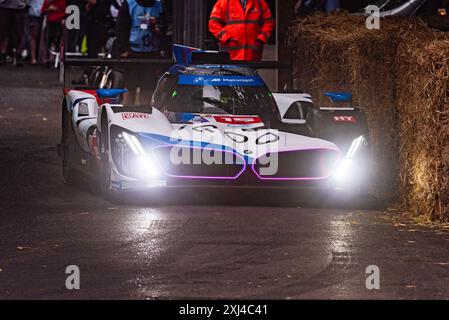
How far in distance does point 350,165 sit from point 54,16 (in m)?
20.1

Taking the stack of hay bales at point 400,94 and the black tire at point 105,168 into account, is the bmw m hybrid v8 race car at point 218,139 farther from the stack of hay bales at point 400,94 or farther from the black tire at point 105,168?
the stack of hay bales at point 400,94

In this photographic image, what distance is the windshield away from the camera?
43.5 feet

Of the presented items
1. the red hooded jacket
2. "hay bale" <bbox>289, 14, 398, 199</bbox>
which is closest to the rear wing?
"hay bale" <bbox>289, 14, 398, 199</bbox>

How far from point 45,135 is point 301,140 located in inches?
270

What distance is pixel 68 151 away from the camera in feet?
47.1

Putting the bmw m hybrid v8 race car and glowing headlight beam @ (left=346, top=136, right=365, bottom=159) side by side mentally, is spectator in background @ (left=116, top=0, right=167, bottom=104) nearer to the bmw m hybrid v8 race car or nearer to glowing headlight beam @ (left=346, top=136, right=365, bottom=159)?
the bmw m hybrid v8 race car

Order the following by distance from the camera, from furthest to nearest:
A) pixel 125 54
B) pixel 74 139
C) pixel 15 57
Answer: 1. pixel 15 57
2. pixel 125 54
3. pixel 74 139

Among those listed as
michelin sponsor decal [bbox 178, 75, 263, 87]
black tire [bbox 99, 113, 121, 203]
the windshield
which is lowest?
black tire [bbox 99, 113, 121, 203]

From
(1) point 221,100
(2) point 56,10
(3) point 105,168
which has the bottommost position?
(3) point 105,168

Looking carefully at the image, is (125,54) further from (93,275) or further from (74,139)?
(93,275)

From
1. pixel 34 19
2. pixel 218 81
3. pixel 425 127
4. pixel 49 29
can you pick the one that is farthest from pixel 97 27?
pixel 425 127

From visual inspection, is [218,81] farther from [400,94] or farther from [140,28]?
[140,28]

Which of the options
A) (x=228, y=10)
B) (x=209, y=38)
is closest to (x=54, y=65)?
(x=209, y=38)

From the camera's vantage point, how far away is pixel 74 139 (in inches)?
563
